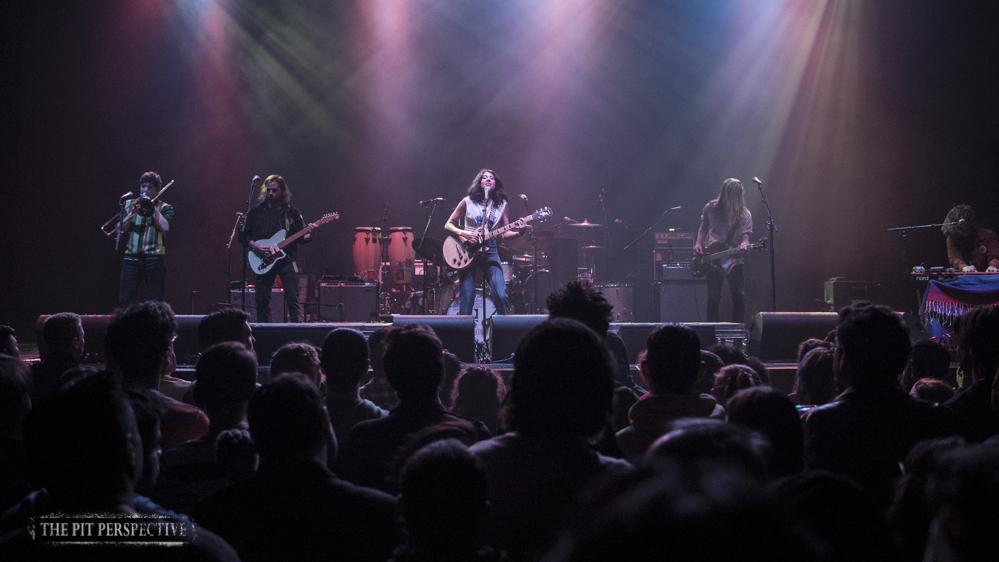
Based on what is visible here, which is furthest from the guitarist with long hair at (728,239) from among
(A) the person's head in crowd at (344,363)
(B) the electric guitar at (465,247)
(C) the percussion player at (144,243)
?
(C) the percussion player at (144,243)

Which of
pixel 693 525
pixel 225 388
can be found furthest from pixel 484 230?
pixel 693 525

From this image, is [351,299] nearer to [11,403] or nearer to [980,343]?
[11,403]

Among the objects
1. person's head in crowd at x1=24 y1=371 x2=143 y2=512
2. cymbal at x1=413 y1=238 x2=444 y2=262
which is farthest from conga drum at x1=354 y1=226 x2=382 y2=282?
person's head in crowd at x1=24 y1=371 x2=143 y2=512

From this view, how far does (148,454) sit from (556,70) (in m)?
12.9

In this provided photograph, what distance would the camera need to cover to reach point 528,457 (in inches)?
69.6

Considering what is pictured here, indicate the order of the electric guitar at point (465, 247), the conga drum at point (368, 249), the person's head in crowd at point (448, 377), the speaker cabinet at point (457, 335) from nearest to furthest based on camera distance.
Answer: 1. the person's head in crowd at point (448, 377)
2. the speaker cabinet at point (457, 335)
3. the electric guitar at point (465, 247)
4. the conga drum at point (368, 249)

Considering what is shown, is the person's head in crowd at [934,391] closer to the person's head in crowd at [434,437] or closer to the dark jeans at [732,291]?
the person's head in crowd at [434,437]

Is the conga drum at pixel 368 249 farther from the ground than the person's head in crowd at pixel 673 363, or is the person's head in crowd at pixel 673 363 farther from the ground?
the conga drum at pixel 368 249

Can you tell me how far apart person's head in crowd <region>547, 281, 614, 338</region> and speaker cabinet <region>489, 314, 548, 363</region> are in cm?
357

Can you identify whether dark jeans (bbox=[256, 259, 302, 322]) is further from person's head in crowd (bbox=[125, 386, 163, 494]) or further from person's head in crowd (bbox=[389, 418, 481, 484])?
person's head in crowd (bbox=[125, 386, 163, 494])

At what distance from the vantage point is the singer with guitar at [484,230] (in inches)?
352

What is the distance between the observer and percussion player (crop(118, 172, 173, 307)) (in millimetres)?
8750

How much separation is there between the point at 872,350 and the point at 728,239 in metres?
7.09

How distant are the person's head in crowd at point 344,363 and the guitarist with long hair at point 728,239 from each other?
23.0ft
